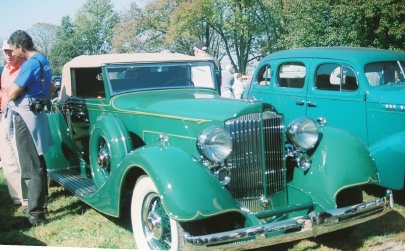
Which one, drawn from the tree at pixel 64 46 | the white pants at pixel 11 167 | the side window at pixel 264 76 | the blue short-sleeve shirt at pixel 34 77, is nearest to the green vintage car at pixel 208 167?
the tree at pixel 64 46

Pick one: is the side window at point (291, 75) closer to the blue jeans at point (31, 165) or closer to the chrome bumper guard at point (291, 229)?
the chrome bumper guard at point (291, 229)

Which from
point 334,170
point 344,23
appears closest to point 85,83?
point 344,23

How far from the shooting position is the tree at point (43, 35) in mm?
2806

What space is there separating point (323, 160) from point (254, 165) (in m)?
0.43

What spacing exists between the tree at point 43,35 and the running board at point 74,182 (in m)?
1.02

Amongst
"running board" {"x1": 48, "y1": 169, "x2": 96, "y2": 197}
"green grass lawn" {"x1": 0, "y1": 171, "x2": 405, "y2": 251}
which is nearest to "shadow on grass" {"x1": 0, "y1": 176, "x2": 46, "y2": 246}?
"green grass lawn" {"x1": 0, "y1": 171, "x2": 405, "y2": 251}

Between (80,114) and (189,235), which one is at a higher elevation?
(80,114)

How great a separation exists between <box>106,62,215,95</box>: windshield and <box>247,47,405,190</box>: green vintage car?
3.85 feet

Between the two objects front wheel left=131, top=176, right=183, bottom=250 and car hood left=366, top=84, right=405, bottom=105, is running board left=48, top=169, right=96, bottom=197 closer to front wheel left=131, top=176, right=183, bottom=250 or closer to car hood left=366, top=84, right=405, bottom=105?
front wheel left=131, top=176, right=183, bottom=250

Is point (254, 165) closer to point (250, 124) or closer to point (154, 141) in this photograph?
point (250, 124)

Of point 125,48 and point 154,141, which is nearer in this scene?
point 154,141

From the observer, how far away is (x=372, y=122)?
3482 mm

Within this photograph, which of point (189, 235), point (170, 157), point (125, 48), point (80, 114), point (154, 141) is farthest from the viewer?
point (80, 114)

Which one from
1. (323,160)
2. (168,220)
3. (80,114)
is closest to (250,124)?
(323,160)
